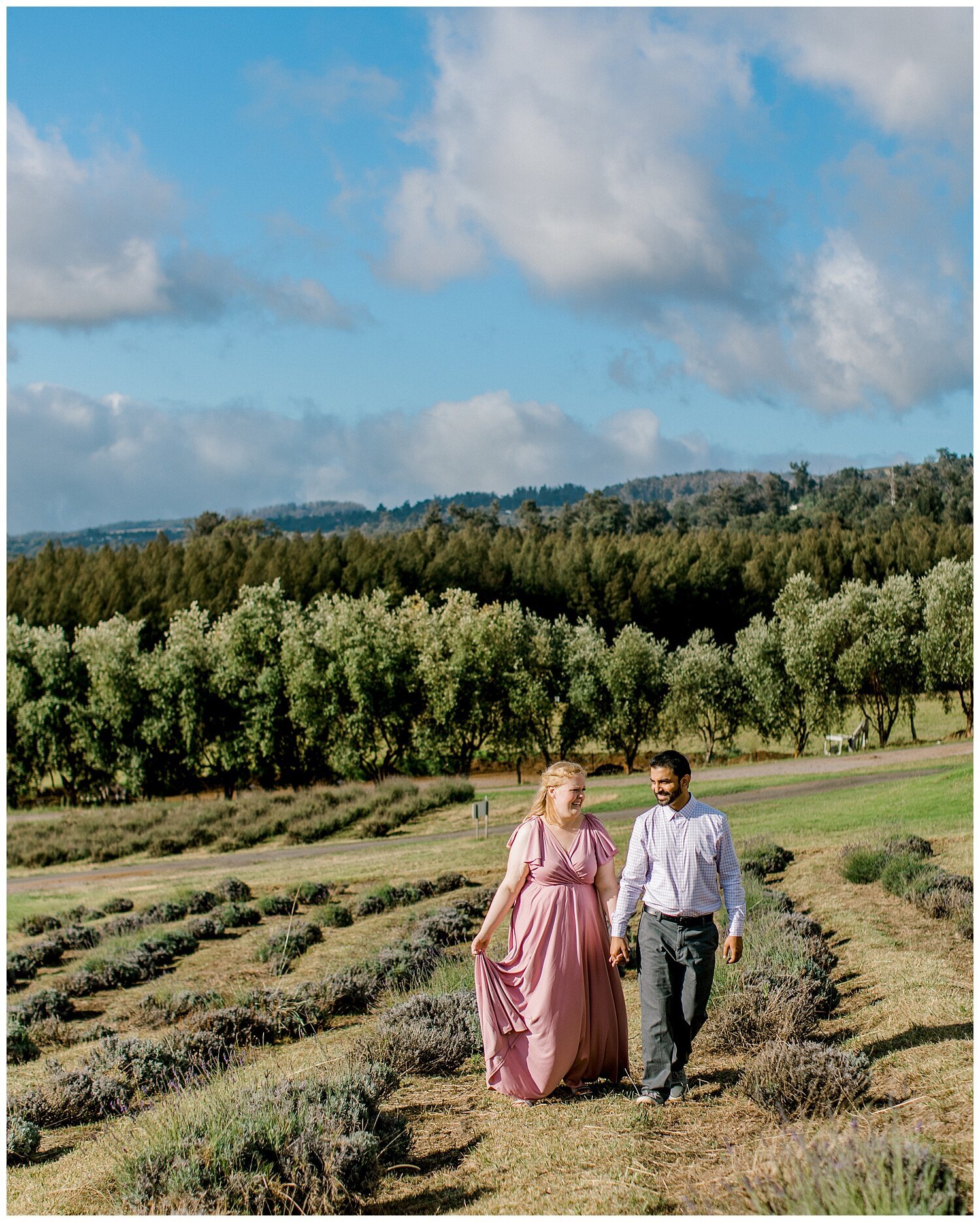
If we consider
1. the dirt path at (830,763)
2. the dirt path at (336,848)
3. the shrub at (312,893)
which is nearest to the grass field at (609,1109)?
the shrub at (312,893)

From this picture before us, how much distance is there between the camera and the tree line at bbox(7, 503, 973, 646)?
288ft

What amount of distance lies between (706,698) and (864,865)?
34.5 m

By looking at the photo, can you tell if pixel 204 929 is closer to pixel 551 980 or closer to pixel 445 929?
pixel 445 929

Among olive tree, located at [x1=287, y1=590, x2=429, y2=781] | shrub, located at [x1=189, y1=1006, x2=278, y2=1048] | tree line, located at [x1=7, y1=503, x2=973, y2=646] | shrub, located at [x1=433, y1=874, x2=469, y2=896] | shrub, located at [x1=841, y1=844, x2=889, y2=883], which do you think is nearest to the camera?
shrub, located at [x1=189, y1=1006, x2=278, y2=1048]

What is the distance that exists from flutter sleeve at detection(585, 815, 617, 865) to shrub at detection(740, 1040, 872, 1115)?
157 cm

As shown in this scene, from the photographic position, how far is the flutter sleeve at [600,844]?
672 centimetres

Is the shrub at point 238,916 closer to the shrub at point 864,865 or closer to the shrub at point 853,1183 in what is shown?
the shrub at point 864,865

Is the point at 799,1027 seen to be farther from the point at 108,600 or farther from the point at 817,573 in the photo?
the point at 817,573

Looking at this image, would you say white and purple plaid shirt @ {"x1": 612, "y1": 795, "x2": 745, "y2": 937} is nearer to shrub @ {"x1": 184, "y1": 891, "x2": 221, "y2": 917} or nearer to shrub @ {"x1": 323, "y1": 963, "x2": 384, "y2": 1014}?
shrub @ {"x1": 323, "y1": 963, "x2": 384, "y2": 1014}

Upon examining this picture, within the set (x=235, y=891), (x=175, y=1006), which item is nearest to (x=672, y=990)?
(x=175, y=1006)

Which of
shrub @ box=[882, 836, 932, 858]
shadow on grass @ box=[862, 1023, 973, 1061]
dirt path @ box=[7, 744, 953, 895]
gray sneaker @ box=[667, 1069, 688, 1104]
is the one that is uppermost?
gray sneaker @ box=[667, 1069, 688, 1104]

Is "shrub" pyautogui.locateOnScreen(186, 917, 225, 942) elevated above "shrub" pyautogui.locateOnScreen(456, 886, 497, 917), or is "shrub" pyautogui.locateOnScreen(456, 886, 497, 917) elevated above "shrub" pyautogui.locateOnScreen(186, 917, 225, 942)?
"shrub" pyautogui.locateOnScreen(456, 886, 497, 917)

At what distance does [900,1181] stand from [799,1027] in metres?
3.10

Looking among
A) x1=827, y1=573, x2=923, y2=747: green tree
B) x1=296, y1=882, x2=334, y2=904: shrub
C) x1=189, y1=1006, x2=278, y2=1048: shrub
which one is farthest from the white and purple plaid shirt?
x1=827, y1=573, x2=923, y2=747: green tree
